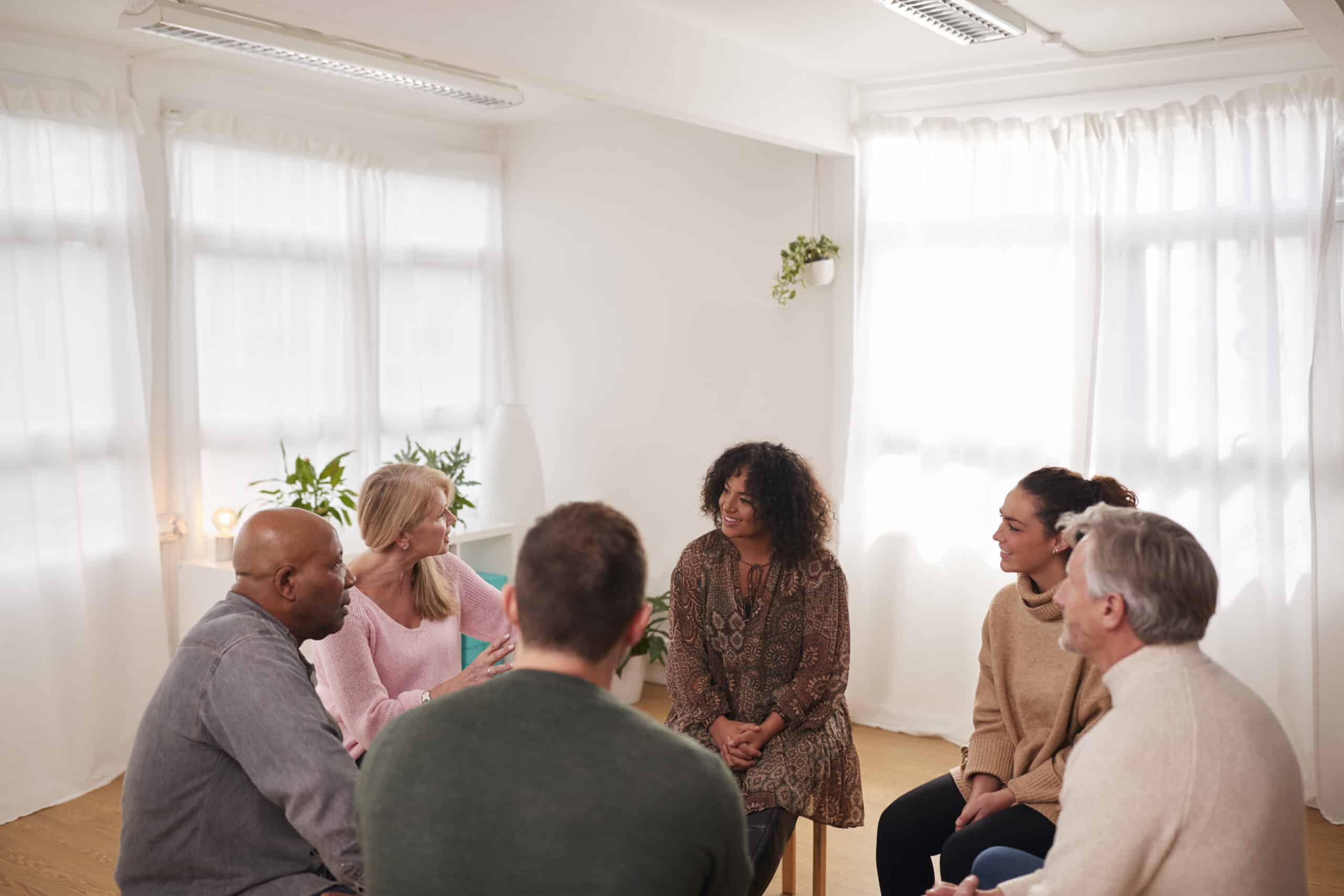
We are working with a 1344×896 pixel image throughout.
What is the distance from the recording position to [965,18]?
3520 mm

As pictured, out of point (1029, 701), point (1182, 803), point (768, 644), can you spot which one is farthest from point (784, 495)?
point (1182, 803)

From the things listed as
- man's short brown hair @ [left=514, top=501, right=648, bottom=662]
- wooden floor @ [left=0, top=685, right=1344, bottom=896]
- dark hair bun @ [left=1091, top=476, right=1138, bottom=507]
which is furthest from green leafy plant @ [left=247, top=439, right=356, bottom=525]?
man's short brown hair @ [left=514, top=501, right=648, bottom=662]

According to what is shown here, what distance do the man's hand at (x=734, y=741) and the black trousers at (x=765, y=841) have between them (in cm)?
12

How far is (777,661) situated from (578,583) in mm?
1580

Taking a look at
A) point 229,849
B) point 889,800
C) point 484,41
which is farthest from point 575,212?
point 229,849

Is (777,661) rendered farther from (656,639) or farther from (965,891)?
(656,639)

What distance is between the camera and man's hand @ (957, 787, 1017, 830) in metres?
2.58

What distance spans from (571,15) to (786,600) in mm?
1783

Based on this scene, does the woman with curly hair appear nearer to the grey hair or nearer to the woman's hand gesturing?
the woman's hand gesturing

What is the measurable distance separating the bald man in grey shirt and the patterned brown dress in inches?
46.4

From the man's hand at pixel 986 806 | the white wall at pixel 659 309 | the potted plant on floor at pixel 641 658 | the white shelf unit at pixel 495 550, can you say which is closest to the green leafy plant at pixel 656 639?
the potted plant on floor at pixel 641 658

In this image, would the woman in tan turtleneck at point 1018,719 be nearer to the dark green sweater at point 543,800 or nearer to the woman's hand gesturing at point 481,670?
the woman's hand gesturing at point 481,670

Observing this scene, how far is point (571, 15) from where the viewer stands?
3238mm

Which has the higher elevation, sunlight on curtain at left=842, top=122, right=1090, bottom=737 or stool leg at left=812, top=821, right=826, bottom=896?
sunlight on curtain at left=842, top=122, right=1090, bottom=737
